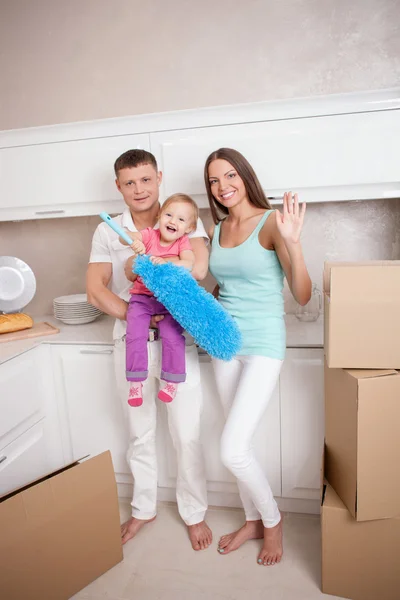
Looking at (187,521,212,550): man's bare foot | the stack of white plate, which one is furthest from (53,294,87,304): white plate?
(187,521,212,550): man's bare foot

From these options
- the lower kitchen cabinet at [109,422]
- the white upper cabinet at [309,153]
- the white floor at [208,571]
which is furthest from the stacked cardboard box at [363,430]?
the white upper cabinet at [309,153]

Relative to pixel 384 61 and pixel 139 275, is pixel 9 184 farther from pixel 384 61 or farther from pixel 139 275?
pixel 384 61

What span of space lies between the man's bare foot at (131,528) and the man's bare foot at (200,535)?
8.2 inches

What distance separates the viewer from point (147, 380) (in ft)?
6.11

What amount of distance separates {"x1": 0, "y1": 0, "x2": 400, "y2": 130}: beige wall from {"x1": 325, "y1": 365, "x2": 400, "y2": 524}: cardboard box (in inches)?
54.7

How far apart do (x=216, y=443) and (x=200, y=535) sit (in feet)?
1.17

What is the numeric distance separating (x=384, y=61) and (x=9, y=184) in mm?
1807

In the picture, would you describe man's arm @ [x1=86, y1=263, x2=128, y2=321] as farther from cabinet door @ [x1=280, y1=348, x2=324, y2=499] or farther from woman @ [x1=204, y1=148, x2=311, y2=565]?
cabinet door @ [x1=280, y1=348, x2=324, y2=499]

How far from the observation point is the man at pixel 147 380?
1756 mm

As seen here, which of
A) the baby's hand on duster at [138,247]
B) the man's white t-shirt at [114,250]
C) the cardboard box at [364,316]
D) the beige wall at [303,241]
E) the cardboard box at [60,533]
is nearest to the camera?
the cardboard box at [364,316]

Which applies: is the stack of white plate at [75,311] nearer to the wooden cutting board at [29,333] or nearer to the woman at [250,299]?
A: the wooden cutting board at [29,333]

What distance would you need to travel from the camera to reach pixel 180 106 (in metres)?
2.30

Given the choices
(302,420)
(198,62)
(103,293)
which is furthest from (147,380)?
(198,62)

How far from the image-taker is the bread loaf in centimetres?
222
